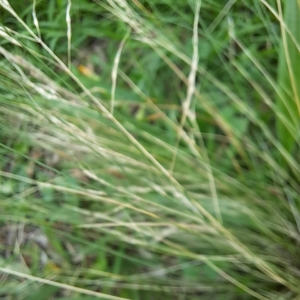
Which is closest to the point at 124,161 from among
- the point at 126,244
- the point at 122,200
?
the point at 122,200

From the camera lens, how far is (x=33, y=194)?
71cm

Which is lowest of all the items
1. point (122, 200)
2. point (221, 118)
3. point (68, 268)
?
point (68, 268)

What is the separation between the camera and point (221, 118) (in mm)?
691

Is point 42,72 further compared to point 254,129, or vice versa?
point 254,129

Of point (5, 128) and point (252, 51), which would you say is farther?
point (252, 51)

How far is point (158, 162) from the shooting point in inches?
23.8

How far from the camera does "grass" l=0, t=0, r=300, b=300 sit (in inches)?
23.9

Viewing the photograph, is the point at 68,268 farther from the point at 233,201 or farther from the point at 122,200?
the point at 233,201

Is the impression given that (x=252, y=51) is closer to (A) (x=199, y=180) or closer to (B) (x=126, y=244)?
(A) (x=199, y=180)

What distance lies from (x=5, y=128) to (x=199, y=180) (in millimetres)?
277

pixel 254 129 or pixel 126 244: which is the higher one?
pixel 254 129

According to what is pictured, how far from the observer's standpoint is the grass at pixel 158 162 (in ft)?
1.99

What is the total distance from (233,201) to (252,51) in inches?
9.5

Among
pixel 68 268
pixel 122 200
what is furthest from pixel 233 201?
pixel 68 268
